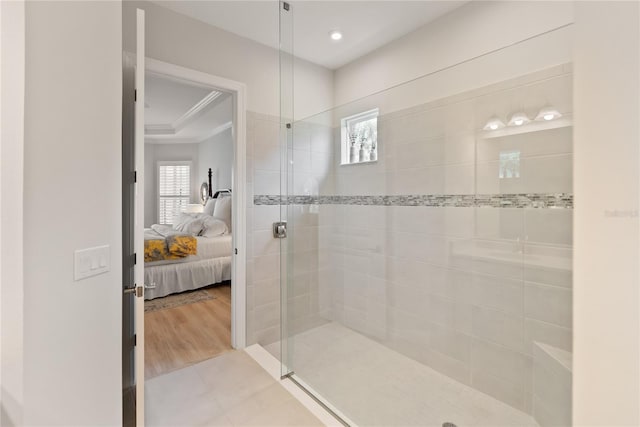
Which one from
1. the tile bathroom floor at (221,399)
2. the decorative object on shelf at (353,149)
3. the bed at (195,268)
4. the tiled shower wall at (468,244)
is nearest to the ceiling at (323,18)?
the tiled shower wall at (468,244)

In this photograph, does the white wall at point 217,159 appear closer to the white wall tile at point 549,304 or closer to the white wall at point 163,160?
the white wall at point 163,160

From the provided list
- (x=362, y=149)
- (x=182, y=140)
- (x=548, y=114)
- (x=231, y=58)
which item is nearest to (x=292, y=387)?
(x=362, y=149)

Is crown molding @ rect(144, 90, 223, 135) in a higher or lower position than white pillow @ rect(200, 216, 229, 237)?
higher

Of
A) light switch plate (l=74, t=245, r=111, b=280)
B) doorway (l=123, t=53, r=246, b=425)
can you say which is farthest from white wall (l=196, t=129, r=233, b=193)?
light switch plate (l=74, t=245, r=111, b=280)

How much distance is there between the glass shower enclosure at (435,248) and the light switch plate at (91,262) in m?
1.42

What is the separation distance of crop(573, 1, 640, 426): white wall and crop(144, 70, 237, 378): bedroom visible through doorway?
2.24 meters

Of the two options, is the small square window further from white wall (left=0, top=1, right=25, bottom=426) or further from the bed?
white wall (left=0, top=1, right=25, bottom=426)

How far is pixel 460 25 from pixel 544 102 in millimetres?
932

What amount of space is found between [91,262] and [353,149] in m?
1.99

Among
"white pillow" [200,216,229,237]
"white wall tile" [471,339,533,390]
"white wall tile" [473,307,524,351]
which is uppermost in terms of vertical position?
"white pillow" [200,216,229,237]

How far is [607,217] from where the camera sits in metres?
1.20

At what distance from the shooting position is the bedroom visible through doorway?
8.46 ft

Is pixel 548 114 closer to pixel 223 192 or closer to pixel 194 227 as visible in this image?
pixel 194 227

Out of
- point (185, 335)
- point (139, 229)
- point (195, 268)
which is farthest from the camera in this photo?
point (195, 268)
